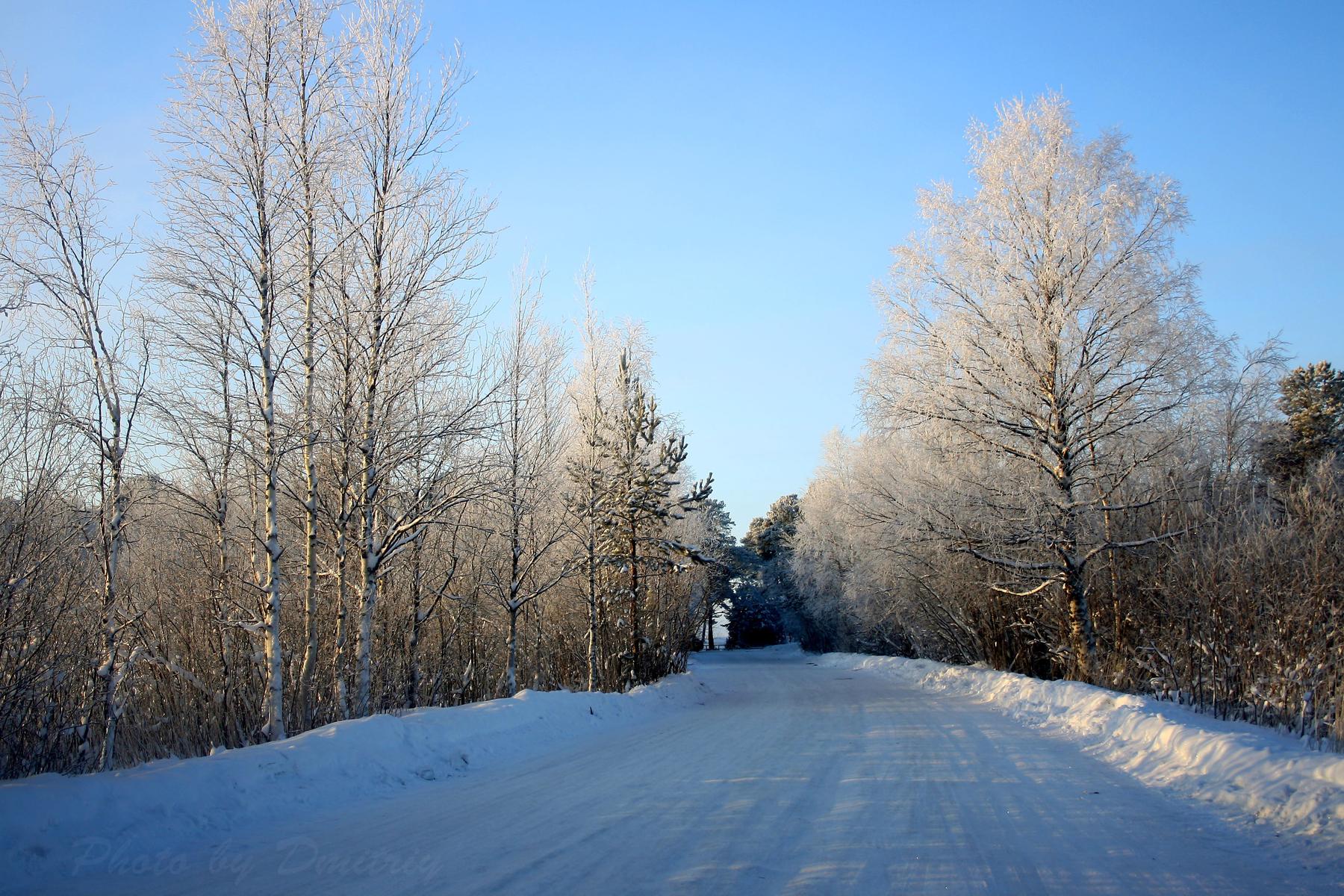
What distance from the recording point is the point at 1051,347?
51.1 ft

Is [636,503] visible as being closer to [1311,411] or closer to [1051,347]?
[1051,347]

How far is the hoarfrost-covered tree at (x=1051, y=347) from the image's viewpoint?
15250mm

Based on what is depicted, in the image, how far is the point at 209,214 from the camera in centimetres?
905

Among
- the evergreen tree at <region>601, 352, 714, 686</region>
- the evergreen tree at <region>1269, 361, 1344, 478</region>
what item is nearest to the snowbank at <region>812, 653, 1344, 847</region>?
the evergreen tree at <region>601, 352, 714, 686</region>

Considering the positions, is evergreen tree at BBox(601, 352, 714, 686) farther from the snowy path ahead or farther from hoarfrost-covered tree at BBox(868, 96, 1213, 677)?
the snowy path ahead

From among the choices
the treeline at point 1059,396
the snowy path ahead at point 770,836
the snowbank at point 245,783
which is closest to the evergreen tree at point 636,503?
the treeline at point 1059,396

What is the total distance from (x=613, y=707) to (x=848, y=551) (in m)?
22.8

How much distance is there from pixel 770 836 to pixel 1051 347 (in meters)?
13.3

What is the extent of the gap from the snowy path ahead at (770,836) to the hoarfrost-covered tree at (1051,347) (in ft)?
24.6

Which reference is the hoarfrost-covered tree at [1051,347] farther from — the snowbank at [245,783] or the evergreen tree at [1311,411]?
the evergreen tree at [1311,411]

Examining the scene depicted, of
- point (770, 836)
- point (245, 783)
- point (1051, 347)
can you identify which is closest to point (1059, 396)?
point (1051, 347)

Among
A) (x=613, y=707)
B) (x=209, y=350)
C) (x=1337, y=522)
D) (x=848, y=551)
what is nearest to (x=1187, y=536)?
(x=1337, y=522)

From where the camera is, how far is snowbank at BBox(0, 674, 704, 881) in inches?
193

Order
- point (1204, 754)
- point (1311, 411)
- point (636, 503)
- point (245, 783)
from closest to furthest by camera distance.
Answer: point (245, 783)
point (1204, 754)
point (636, 503)
point (1311, 411)
